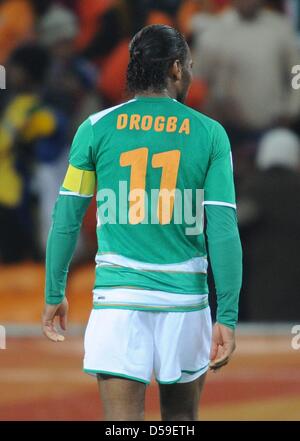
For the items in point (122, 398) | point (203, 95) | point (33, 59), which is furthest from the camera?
point (33, 59)

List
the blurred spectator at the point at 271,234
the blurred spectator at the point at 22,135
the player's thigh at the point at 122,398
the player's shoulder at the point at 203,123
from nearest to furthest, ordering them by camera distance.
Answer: the player's thigh at the point at 122,398 → the player's shoulder at the point at 203,123 → the blurred spectator at the point at 271,234 → the blurred spectator at the point at 22,135

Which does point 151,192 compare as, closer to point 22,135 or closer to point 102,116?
point 102,116

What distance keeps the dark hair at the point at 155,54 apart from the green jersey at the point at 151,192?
0.10m

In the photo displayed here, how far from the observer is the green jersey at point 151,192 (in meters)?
3.92

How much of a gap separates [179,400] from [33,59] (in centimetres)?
658

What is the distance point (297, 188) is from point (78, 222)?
600 centimetres

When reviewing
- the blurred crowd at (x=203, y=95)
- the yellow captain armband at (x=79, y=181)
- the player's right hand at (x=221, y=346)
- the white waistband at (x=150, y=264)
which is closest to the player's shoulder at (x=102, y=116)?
the yellow captain armband at (x=79, y=181)

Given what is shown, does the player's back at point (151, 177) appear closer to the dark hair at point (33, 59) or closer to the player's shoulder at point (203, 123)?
the player's shoulder at point (203, 123)

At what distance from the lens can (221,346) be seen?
3947mm

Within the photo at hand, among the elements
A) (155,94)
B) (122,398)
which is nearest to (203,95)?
(155,94)

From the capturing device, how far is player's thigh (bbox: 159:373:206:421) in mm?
3990

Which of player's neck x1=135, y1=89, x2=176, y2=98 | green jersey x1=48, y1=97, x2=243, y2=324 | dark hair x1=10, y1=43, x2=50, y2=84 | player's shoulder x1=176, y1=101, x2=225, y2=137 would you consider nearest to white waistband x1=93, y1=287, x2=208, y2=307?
green jersey x1=48, y1=97, x2=243, y2=324

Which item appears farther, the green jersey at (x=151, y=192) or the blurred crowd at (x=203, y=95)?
the blurred crowd at (x=203, y=95)

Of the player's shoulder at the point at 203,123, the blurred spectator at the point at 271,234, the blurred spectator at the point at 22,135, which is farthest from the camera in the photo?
the blurred spectator at the point at 22,135
